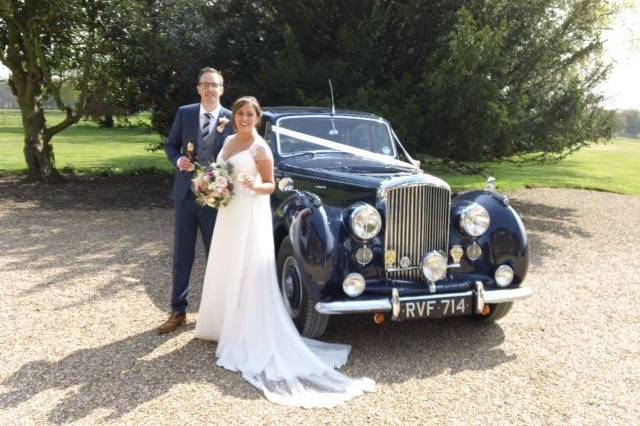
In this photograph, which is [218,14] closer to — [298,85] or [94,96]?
[298,85]

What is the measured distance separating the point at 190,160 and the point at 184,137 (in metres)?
0.26

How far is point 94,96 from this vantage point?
13.6 metres

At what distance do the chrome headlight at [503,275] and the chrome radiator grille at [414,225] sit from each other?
0.49m

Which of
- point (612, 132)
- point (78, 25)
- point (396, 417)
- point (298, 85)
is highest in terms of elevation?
point (78, 25)

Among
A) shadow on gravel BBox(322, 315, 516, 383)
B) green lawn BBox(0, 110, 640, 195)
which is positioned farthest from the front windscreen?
green lawn BBox(0, 110, 640, 195)

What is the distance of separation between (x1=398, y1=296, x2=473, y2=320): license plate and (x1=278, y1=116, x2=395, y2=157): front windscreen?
218cm

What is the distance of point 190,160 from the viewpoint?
481cm

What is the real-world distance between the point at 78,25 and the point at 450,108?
26.7ft

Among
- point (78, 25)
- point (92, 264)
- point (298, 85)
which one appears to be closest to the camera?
point (92, 264)

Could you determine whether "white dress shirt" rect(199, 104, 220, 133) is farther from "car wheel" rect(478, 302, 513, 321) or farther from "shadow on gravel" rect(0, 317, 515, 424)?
"car wheel" rect(478, 302, 513, 321)

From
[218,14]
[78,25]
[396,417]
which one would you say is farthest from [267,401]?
[78,25]

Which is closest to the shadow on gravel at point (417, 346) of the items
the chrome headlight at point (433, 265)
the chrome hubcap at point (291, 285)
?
the chrome hubcap at point (291, 285)

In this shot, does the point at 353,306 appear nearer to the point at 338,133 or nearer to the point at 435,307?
the point at 435,307

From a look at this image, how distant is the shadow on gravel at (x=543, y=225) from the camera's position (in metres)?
8.77
